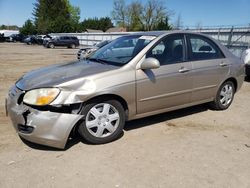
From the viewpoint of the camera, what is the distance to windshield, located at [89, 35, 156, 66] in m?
4.41

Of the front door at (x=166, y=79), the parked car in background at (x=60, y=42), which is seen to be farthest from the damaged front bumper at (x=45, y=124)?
the parked car in background at (x=60, y=42)

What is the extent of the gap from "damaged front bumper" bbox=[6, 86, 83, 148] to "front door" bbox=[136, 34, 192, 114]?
1146mm

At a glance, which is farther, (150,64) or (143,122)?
(143,122)

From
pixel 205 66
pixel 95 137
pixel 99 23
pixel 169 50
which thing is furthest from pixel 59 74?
pixel 99 23

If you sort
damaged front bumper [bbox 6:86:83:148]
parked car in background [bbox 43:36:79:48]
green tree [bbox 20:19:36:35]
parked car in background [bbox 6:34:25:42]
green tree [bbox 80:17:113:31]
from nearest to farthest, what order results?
damaged front bumper [bbox 6:86:83:148], parked car in background [bbox 43:36:79:48], parked car in background [bbox 6:34:25:42], green tree [bbox 20:19:36:35], green tree [bbox 80:17:113:31]

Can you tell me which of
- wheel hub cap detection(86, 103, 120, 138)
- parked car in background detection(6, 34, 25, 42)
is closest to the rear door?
wheel hub cap detection(86, 103, 120, 138)

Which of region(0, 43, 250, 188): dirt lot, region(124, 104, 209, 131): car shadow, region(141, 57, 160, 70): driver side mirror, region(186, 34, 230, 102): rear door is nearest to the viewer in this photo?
region(0, 43, 250, 188): dirt lot

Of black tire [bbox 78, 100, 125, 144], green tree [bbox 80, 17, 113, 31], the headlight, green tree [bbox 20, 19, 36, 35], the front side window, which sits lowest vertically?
black tire [bbox 78, 100, 125, 144]

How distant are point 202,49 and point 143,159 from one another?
2675 mm

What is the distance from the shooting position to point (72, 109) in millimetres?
3691

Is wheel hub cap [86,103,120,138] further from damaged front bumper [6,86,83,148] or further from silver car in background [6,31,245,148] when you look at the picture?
damaged front bumper [6,86,83,148]

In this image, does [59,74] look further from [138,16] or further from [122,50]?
[138,16]

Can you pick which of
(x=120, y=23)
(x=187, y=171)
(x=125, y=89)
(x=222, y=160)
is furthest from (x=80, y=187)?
(x=120, y=23)

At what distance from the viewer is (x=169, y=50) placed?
471 cm
